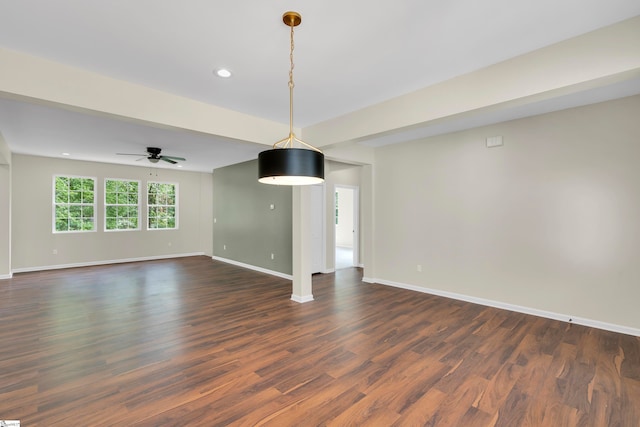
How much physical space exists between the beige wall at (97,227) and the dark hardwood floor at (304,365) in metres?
2.80

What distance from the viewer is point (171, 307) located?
4402mm

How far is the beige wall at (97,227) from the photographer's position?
6.80 metres

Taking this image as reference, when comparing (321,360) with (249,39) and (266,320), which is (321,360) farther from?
(249,39)

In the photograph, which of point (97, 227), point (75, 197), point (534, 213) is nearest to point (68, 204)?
point (75, 197)

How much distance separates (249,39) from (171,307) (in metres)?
3.83

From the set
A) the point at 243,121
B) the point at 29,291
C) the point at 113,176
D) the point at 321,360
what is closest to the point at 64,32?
the point at 243,121

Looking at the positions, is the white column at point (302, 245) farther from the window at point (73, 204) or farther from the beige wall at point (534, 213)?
the window at point (73, 204)

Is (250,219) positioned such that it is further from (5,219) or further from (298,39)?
(298,39)

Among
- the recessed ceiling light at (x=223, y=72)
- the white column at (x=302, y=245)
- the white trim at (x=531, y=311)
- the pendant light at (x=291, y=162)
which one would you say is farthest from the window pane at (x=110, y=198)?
the pendant light at (x=291, y=162)

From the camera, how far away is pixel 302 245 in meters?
4.74

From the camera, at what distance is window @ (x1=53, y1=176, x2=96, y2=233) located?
7289 mm

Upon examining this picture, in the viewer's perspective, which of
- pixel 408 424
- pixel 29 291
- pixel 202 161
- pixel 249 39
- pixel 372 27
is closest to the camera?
pixel 408 424

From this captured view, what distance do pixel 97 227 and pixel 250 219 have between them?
4102 mm

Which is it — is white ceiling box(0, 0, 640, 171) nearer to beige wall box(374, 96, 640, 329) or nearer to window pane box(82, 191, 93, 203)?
beige wall box(374, 96, 640, 329)
